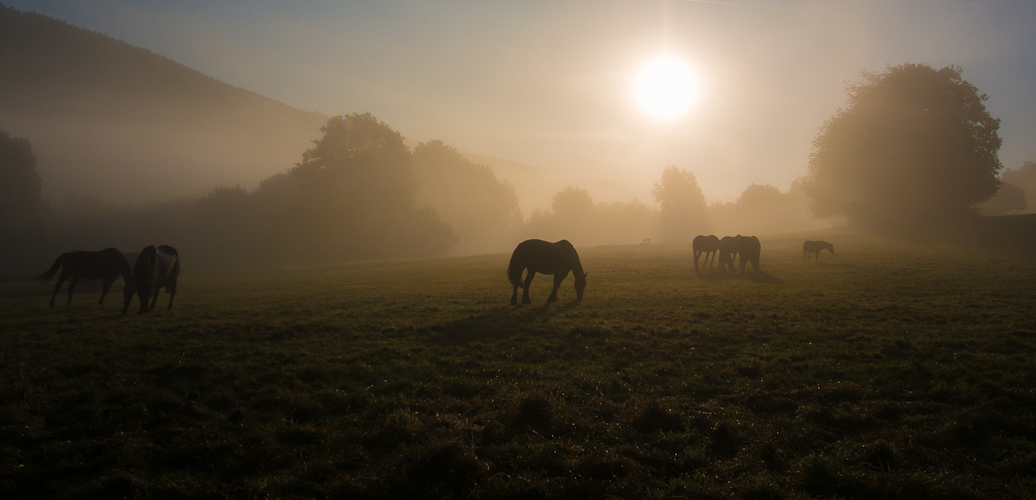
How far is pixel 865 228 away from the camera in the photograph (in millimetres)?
51344

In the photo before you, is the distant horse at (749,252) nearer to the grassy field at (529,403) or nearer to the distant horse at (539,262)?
the grassy field at (529,403)

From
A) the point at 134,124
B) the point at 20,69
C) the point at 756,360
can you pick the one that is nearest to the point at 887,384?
the point at 756,360

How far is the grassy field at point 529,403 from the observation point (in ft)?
13.6

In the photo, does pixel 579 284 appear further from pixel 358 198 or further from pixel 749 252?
pixel 358 198

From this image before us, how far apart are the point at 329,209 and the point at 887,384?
5349 cm

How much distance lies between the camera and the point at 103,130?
138m

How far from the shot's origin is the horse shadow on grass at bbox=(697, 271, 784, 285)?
20522mm

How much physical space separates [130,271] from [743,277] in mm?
26616

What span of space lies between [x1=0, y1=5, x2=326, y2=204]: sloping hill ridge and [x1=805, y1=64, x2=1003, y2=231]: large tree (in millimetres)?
93655

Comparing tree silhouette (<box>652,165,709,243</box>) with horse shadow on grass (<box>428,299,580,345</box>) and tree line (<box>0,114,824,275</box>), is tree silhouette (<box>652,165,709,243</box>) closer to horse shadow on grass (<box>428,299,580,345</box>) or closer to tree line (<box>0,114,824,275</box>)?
tree line (<box>0,114,824,275</box>)

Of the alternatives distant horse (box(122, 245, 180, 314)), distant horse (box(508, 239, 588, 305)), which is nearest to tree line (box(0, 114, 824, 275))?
distant horse (box(122, 245, 180, 314))

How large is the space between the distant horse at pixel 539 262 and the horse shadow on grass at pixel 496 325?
3.77 feet

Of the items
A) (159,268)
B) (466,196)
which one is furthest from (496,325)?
(466,196)

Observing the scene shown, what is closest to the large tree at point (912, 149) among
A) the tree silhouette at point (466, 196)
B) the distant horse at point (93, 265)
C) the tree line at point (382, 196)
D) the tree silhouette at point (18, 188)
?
the tree line at point (382, 196)
